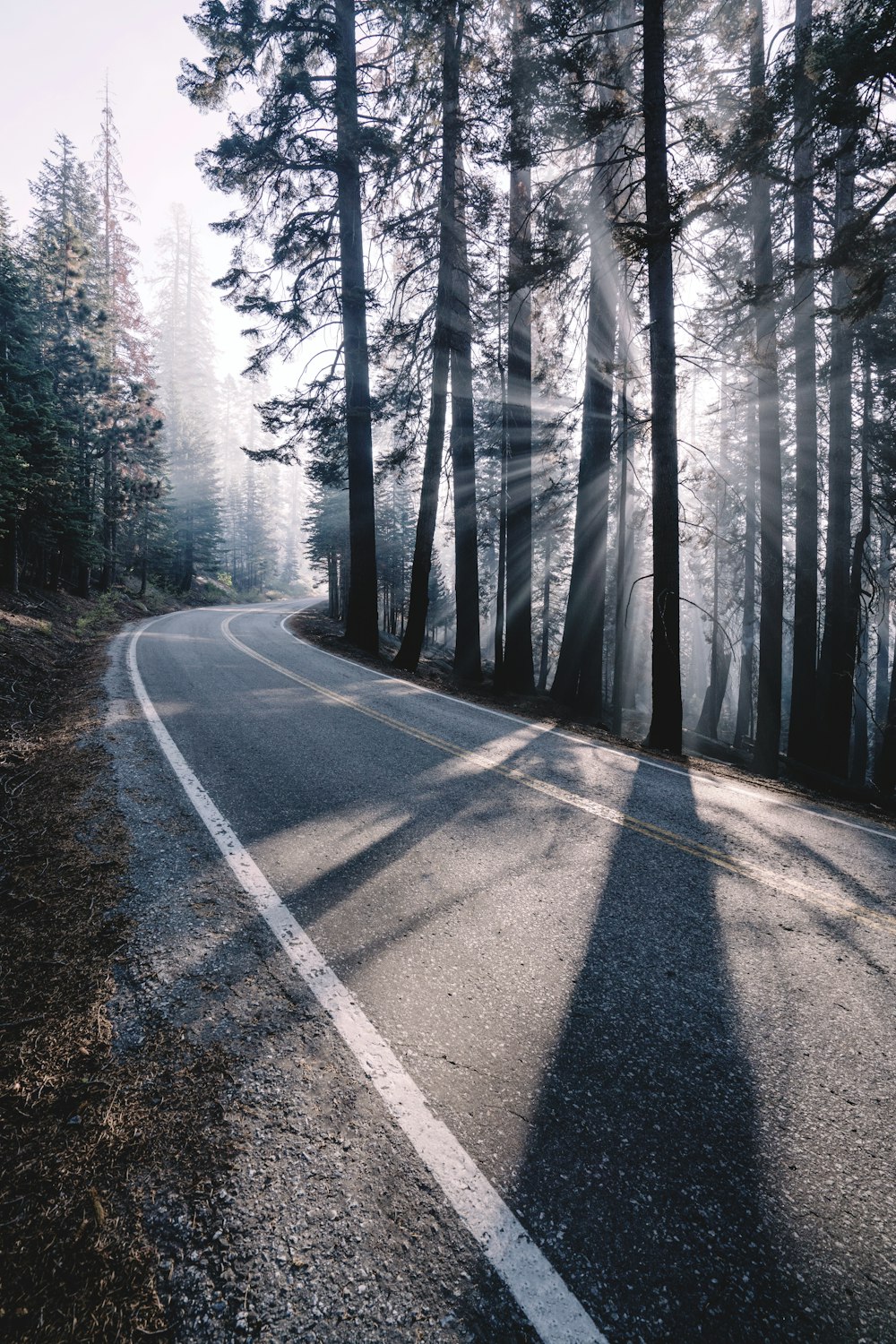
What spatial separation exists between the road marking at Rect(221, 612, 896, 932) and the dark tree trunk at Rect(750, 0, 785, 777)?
8.27m

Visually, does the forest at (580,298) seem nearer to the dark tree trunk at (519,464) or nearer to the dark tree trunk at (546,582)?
the dark tree trunk at (519,464)

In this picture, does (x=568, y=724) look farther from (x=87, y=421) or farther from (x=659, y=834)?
(x=87, y=421)

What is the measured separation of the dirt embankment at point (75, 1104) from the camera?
1.53 metres

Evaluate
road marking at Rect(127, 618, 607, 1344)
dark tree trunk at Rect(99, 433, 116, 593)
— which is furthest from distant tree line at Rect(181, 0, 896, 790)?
dark tree trunk at Rect(99, 433, 116, 593)

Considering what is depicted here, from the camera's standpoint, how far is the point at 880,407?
16.0 m

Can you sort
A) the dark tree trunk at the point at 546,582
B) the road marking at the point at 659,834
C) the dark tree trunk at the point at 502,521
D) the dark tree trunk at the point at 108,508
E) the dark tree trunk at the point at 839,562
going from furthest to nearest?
1. the dark tree trunk at the point at 546,582
2. the dark tree trunk at the point at 108,508
3. the dark tree trunk at the point at 502,521
4. the dark tree trunk at the point at 839,562
5. the road marking at the point at 659,834

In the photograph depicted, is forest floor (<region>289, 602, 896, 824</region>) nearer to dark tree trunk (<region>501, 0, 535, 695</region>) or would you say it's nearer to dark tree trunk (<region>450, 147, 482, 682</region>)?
dark tree trunk (<region>501, 0, 535, 695</region>)

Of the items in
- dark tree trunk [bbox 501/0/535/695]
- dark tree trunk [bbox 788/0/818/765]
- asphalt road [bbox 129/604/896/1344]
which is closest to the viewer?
asphalt road [bbox 129/604/896/1344]

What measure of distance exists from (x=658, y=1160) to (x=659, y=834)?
9.72 ft

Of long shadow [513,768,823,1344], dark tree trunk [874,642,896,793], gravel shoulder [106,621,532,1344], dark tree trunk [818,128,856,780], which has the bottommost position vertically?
dark tree trunk [874,642,896,793]

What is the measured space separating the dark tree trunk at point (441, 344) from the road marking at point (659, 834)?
660 centimetres

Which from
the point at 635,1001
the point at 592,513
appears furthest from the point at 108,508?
the point at 635,1001

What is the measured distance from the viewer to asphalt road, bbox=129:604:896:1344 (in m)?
1.74

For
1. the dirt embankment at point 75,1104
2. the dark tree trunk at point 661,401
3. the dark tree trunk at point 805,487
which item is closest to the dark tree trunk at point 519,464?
the dark tree trunk at point 661,401
